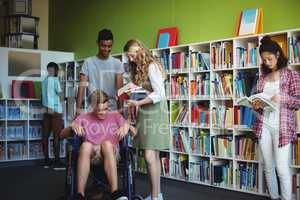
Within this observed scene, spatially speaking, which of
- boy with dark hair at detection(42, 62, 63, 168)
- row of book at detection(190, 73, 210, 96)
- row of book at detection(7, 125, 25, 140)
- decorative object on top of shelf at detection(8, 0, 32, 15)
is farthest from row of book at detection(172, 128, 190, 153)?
decorative object on top of shelf at detection(8, 0, 32, 15)

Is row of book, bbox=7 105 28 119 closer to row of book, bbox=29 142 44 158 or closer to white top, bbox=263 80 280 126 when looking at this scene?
row of book, bbox=29 142 44 158

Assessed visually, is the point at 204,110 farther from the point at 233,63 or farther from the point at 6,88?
the point at 6,88

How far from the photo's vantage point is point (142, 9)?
19.6 ft

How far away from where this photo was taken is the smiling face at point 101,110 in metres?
3.50

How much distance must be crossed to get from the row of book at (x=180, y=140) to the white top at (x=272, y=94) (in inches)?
61.0

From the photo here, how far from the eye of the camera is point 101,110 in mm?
3494

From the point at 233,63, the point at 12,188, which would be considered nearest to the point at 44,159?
the point at 12,188

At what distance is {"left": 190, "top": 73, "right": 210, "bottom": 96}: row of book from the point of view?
15.2ft

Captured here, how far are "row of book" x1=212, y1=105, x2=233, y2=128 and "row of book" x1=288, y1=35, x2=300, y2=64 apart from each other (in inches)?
35.5

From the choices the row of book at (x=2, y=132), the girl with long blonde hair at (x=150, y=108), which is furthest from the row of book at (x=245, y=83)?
the row of book at (x=2, y=132)

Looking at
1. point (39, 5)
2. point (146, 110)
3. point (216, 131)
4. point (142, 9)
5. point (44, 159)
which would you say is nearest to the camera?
point (146, 110)

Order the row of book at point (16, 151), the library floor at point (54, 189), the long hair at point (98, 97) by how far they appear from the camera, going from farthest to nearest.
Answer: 1. the row of book at point (16, 151)
2. the library floor at point (54, 189)
3. the long hair at point (98, 97)

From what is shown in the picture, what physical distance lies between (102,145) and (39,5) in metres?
5.76

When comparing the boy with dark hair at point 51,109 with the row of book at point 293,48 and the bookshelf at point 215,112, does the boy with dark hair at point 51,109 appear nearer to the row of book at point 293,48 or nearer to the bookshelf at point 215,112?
the bookshelf at point 215,112
